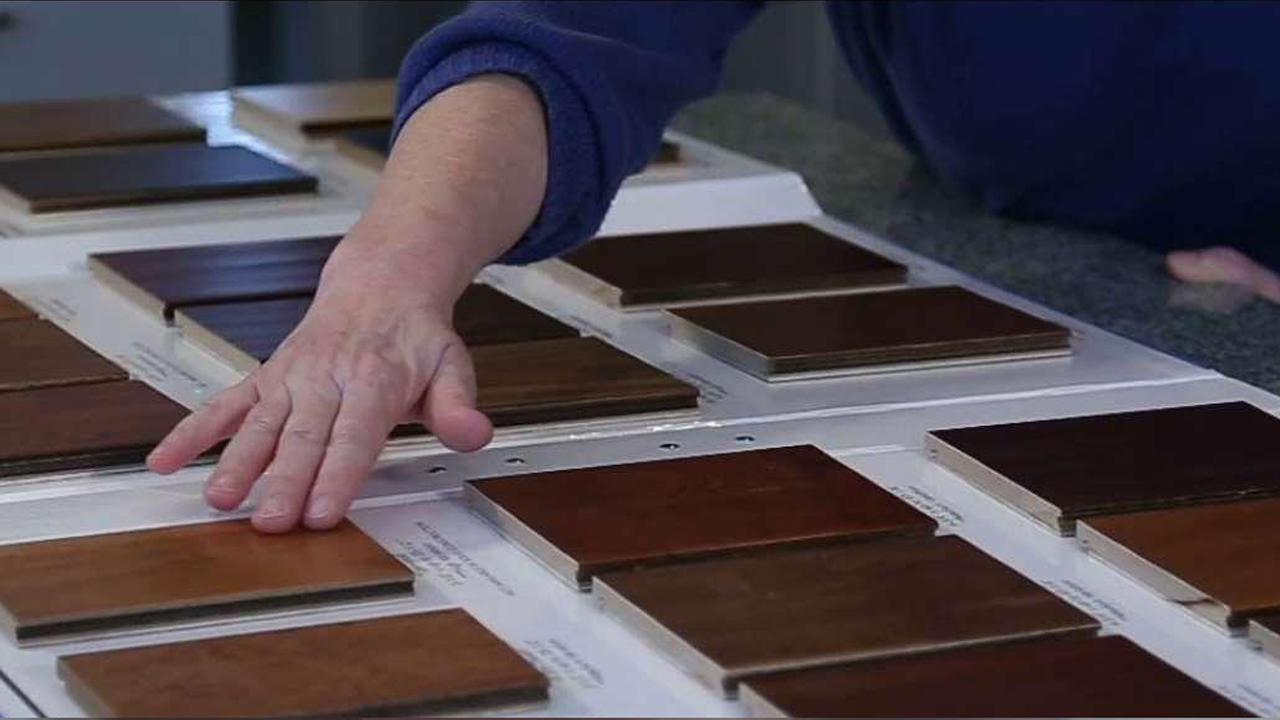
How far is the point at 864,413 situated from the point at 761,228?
375 mm

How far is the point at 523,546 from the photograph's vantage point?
988 mm

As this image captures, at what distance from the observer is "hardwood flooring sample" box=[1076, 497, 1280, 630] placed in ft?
3.02

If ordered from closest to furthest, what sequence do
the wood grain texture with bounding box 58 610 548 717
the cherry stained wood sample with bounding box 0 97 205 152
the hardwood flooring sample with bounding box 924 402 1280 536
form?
the wood grain texture with bounding box 58 610 548 717 → the hardwood flooring sample with bounding box 924 402 1280 536 → the cherry stained wood sample with bounding box 0 97 205 152

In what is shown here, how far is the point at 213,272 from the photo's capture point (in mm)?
1396

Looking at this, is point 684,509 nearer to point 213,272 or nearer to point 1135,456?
point 1135,456

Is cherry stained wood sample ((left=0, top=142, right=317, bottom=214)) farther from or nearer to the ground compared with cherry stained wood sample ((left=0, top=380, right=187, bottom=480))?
farther from the ground

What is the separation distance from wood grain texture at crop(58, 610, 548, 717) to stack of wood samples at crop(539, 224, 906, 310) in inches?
21.0

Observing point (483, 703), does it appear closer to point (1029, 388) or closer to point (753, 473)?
point (753, 473)

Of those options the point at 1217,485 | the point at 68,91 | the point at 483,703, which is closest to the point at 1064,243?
the point at 1217,485

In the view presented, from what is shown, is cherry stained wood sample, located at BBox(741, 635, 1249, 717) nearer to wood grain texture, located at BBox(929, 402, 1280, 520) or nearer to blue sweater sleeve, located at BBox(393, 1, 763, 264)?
wood grain texture, located at BBox(929, 402, 1280, 520)

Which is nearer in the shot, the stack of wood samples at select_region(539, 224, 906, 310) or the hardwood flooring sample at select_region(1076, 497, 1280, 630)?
the hardwood flooring sample at select_region(1076, 497, 1280, 630)

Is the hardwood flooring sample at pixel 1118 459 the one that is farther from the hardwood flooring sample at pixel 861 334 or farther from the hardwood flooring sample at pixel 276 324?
the hardwood flooring sample at pixel 276 324

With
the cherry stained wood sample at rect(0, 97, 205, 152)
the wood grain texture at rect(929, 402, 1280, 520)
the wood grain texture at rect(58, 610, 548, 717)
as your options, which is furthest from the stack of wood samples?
the wood grain texture at rect(58, 610, 548, 717)

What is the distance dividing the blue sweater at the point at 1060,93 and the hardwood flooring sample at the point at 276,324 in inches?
2.8
